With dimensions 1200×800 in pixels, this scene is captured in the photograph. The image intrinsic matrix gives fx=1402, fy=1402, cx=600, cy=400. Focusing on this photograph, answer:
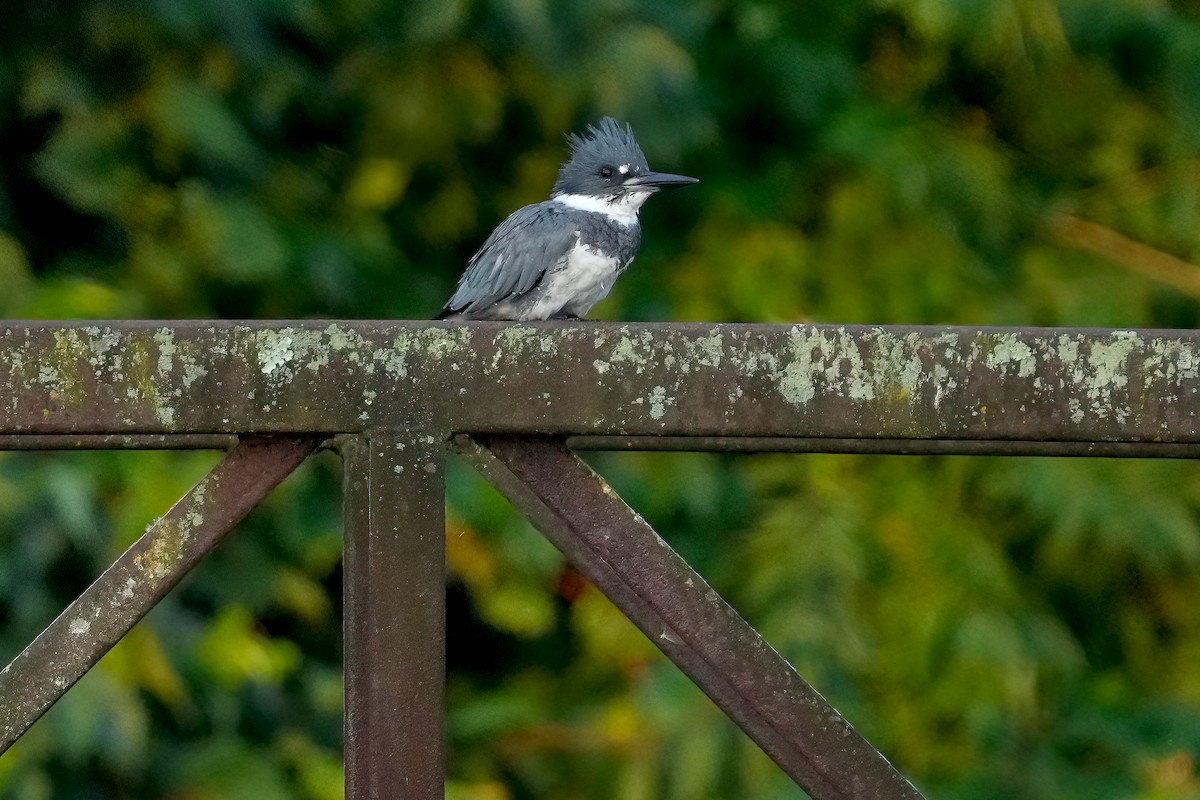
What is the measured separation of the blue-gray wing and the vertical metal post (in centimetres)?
145

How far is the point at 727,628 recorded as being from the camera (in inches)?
39.1

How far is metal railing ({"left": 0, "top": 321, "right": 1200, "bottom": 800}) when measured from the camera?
3.22 feet

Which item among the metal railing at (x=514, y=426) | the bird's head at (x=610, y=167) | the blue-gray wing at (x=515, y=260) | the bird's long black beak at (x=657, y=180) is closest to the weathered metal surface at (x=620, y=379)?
the metal railing at (x=514, y=426)

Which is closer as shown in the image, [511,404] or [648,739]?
[511,404]

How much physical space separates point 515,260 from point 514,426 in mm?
1466

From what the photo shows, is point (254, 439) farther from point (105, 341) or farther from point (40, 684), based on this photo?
point (40, 684)

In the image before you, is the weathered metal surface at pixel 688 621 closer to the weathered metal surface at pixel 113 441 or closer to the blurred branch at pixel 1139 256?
the weathered metal surface at pixel 113 441

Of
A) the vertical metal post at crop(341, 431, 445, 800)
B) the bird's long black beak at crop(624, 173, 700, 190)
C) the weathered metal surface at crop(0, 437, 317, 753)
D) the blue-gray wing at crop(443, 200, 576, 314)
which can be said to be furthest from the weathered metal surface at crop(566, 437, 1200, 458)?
the bird's long black beak at crop(624, 173, 700, 190)

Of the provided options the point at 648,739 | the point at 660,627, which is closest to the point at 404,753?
the point at 660,627

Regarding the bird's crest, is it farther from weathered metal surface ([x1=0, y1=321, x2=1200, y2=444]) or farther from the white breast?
weathered metal surface ([x1=0, y1=321, x2=1200, y2=444])

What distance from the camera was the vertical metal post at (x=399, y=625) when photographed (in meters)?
0.99

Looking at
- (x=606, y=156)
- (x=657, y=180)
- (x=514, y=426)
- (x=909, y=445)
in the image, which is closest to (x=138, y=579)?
(x=514, y=426)

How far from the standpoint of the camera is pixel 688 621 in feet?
3.26

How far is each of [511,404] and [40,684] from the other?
0.38 m
